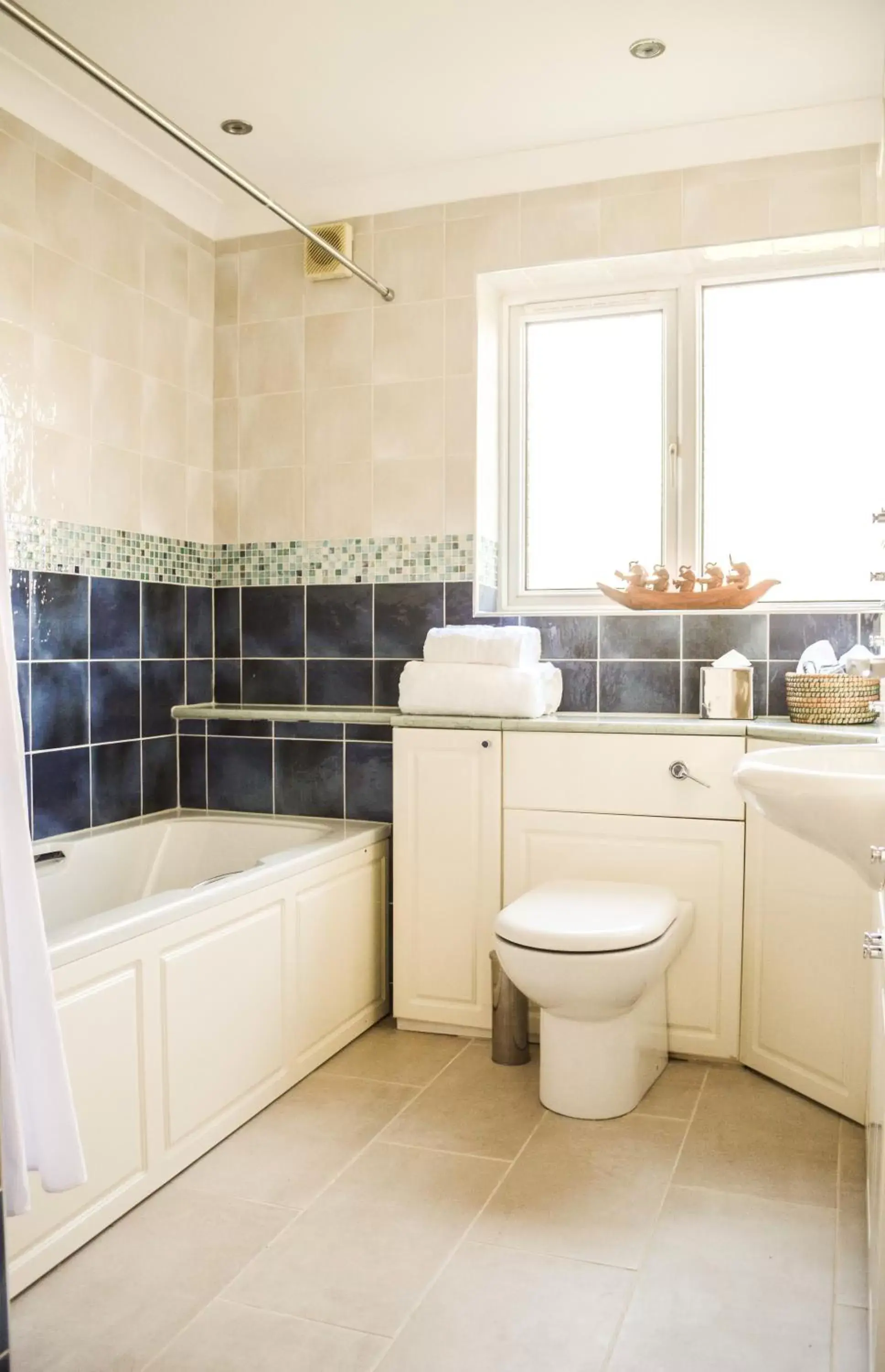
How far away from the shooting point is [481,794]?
2852 millimetres

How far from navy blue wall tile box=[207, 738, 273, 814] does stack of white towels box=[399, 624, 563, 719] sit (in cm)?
60

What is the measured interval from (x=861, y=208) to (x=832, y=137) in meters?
0.20

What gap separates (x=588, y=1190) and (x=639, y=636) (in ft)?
5.00

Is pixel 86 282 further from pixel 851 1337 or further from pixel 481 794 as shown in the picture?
pixel 851 1337

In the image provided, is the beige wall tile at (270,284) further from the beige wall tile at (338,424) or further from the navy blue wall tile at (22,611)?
the navy blue wall tile at (22,611)

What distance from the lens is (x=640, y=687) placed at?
3.08 metres

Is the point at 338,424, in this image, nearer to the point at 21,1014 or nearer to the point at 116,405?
the point at 116,405

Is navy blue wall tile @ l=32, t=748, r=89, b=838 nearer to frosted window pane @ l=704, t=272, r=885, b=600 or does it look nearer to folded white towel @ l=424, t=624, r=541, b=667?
folded white towel @ l=424, t=624, r=541, b=667

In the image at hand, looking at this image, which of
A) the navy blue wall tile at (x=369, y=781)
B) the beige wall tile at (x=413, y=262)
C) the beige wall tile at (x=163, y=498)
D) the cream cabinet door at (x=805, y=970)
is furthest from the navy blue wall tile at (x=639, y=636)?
the beige wall tile at (x=163, y=498)

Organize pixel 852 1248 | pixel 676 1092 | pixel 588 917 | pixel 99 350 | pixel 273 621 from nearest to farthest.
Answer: pixel 852 1248 < pixel 588 917 < pixel 676 1092 < pixel 99 350 < pixel 273 621

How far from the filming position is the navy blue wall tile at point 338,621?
10.9ft

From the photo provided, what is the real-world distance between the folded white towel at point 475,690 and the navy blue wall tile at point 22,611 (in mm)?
967

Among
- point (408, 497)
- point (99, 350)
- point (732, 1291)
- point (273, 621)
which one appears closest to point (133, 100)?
point (99, 350)

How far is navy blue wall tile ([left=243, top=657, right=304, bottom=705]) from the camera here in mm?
3414
